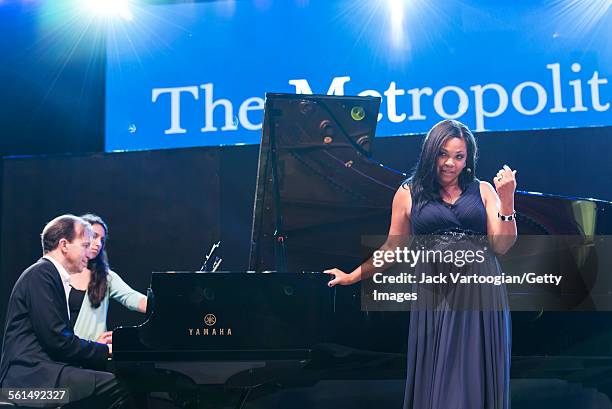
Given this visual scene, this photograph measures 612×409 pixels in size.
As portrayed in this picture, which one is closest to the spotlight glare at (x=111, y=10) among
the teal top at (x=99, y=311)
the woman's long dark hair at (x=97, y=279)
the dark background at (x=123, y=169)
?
the dark background at (x=123, y=169)

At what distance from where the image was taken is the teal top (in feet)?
12.5

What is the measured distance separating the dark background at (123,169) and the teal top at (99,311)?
811 millimetres

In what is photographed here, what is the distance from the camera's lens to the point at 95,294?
3848 millimetres

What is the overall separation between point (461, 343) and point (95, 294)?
2228 mm

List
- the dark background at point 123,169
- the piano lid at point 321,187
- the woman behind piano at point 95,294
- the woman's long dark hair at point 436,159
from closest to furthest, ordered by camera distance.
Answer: the woman's long dark hair at point 436,159, the piano lid at point 321,187, the woman behind piano at point 95,294, the dark background at point 123,169

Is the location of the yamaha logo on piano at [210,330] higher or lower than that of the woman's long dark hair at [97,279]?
lower

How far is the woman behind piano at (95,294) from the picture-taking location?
150 inches

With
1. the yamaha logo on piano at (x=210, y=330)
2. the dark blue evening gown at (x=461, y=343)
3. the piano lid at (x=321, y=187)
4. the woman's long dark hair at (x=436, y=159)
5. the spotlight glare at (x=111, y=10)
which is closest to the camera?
the dark blue evening gown at (x=461, y=343)

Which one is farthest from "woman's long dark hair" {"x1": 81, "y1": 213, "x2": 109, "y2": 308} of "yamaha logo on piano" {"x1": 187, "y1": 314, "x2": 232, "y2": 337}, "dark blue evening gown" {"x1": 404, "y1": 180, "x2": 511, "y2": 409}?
"dark blue evening gown" {"x1": 404, "y1": 180, "x2": 511, "y2": 409}

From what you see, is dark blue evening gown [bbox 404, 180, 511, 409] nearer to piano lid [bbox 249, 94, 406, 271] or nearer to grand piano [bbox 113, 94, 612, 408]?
grand piano [bbox 113, 94, 612, 408]

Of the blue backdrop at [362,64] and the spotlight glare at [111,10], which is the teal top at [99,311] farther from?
the spotlight glare at [111,10]

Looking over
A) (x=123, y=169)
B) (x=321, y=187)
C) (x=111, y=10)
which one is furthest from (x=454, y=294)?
(x=111, y=10)

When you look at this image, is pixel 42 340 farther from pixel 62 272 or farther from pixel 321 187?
pixel 321 187

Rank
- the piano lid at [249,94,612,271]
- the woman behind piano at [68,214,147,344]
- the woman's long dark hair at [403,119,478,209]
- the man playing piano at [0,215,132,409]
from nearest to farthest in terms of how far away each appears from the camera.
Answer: the woman's long dark hair at [403,119,478,209]
the man playing piano at [0,215,132,409]
the piano lid at [249,94,612,271]
the woman behind piano at [68,214,147,344]
